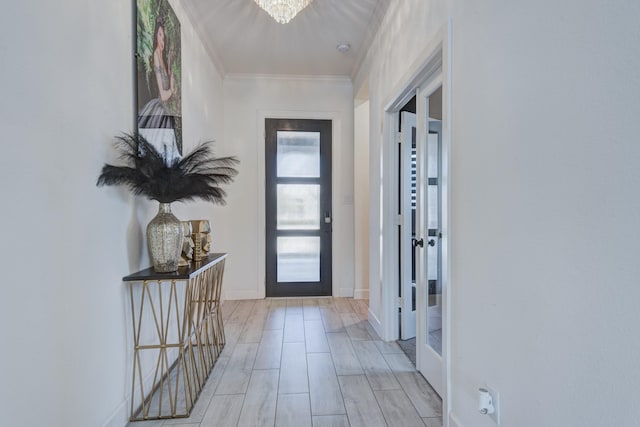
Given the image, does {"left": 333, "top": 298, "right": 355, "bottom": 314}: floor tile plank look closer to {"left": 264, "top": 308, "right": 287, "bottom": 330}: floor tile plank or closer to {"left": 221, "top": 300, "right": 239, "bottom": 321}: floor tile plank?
{"left": 264, "top": 308, "right": 287, "bottom": 330}: floor tile plank

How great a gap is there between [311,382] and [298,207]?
7.94 feet

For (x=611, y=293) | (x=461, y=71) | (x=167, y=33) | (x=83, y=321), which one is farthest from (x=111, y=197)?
(x=611, y=293)

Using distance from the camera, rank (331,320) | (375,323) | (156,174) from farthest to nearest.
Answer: (331,320) < (375,323) < (156,174)

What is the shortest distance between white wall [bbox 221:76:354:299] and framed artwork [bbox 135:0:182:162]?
5.44 ft

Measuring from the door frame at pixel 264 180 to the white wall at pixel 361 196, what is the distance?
222mm

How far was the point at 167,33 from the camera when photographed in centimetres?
228

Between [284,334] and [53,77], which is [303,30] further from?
[284,334]

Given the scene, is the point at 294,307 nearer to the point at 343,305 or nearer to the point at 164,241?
the point at 343,305

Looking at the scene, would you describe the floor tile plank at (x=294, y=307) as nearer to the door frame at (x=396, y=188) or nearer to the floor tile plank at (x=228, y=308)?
the floor tile plank at (x=228, y=308)

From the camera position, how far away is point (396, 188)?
279 centimetres

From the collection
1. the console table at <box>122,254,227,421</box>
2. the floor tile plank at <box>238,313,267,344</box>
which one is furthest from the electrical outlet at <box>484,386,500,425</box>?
the floor tile plank at <box>238,313,267,344</box>

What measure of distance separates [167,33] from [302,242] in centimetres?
271

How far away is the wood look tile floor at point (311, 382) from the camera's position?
5.84ft

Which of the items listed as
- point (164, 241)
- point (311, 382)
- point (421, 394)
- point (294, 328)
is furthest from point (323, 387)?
point (164, 241)
